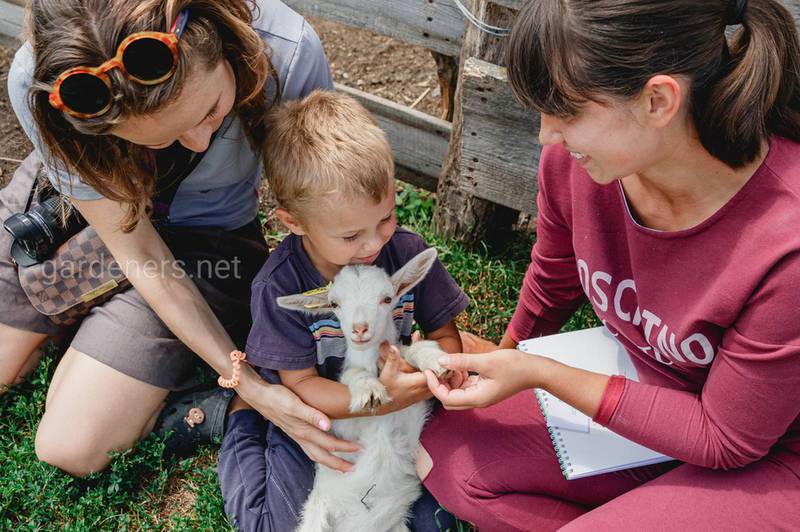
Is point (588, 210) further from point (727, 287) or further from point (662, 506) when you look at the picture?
point (662, 506)

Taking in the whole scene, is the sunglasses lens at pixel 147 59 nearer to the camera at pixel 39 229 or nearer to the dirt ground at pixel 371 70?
the camera at pixel 39 229

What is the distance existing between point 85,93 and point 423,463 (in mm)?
1546

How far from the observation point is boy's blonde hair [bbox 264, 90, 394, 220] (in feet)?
7.09

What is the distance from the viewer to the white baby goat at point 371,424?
7.34ft

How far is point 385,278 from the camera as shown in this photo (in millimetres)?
2268

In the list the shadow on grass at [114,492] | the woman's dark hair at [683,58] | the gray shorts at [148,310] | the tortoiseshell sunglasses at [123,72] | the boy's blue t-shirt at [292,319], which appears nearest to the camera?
the woman's dark hair at [683,58]

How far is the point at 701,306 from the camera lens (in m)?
1.92

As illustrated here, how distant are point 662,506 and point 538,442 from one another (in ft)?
1.55

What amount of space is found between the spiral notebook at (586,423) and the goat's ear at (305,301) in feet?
2.37

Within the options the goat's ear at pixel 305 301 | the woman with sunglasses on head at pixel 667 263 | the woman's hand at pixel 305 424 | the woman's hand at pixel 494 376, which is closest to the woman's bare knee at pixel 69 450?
the woman's hand at pixel 305 424

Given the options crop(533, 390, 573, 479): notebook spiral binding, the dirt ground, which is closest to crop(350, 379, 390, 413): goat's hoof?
crop(533, 390, 573, 479): notebook spiral binding

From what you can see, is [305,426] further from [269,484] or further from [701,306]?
[701,306]

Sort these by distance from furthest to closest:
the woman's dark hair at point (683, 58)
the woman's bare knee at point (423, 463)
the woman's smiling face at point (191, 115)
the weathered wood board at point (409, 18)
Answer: the weathered wood board at point (409, 18)
the woman's bare knee at point (423, 463)
the woman's smiling face at point (191, 115)
the woman's dark hair at point (683, 58)

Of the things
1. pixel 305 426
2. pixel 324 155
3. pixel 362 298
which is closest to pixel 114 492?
pixel 305 426
